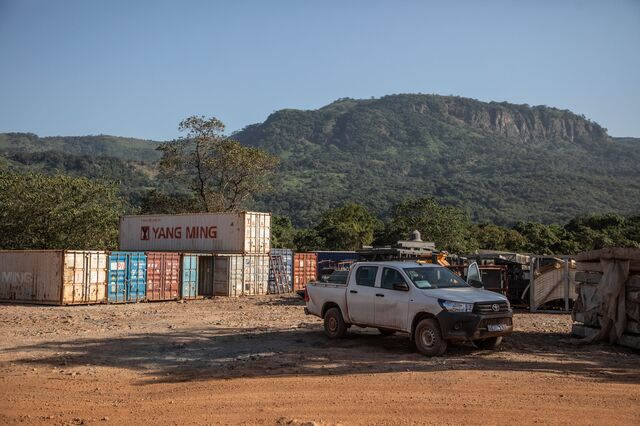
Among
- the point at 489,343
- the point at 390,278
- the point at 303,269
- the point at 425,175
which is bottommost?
the point at 489,343

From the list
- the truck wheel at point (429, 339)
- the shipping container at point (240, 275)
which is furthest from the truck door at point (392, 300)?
the shipping container at point (240, 275)

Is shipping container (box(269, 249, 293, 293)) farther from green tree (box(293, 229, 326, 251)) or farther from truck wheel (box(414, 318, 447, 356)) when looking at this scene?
green tree (box(293, 229, 326, 251))

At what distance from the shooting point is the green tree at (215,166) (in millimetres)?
51250

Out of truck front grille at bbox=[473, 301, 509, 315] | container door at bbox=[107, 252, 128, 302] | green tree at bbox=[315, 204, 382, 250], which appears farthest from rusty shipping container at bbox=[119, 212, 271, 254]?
green tree at bbox=[315, 204, 382, 250]

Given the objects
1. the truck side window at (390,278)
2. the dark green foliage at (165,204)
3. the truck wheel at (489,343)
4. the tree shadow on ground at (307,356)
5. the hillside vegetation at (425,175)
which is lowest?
the tree shadow on ground at (307,356)

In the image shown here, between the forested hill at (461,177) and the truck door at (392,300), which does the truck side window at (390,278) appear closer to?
the truck door at (392,300)

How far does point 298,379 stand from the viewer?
9.51 m

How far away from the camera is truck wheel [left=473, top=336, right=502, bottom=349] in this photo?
1215 cm

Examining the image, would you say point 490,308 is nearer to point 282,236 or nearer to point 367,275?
point 367,275

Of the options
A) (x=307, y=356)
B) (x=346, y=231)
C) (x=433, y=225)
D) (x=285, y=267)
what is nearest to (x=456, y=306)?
(x=307, y=356)

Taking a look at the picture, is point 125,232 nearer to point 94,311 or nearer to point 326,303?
point 94,311

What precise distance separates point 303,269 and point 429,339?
26.1m

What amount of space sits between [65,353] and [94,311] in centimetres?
1063

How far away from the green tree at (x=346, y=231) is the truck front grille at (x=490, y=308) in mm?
44424
